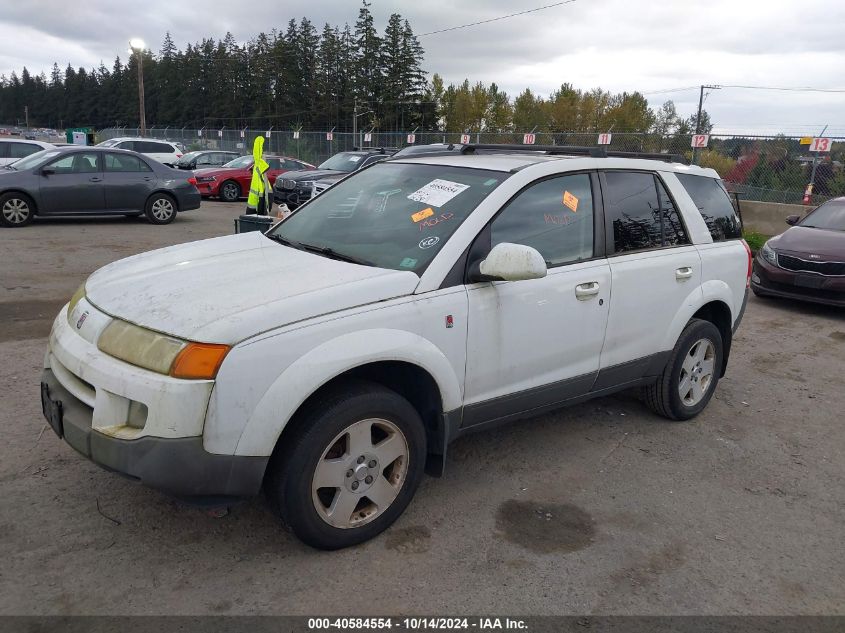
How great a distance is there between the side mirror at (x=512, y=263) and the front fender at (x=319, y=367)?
0.47 m

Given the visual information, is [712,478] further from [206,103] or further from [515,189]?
[206,103]

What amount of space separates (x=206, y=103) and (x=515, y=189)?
10238cm

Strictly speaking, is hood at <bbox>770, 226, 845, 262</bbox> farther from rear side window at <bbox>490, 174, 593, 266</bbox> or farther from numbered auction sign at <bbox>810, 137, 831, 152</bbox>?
numbered auction sign at <bbox>810, 137, 831, 152</bbox>

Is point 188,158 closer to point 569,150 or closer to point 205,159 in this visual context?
point 205,159

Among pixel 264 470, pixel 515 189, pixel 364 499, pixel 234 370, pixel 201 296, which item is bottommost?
pixel 364 499

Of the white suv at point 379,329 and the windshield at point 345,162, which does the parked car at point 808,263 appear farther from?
the windshield at point 345,162

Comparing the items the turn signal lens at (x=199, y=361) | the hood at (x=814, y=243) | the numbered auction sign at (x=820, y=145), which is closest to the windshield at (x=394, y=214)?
the turn signal lens at (x=199, y=361)

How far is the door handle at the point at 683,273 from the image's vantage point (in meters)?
4.40

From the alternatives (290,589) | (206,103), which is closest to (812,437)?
(290,589)

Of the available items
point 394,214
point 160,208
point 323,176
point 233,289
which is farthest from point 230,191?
point 233,289

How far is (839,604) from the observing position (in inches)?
114

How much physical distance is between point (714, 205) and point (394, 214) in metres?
2.62

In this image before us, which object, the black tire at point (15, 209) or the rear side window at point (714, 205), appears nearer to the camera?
the rear side window at point (714, 205)

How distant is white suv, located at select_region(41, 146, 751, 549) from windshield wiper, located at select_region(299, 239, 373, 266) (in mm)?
21
